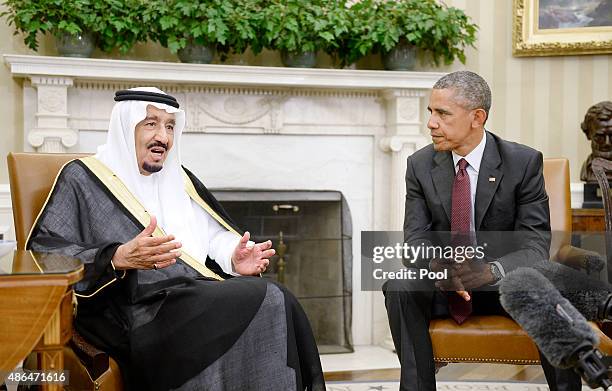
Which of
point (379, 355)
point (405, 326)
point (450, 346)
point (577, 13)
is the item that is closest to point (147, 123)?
point (405, 326)

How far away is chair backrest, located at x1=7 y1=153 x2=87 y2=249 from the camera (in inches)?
112

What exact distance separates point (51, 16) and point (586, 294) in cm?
340

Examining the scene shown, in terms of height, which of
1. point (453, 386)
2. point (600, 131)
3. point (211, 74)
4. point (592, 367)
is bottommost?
point (453, 386)

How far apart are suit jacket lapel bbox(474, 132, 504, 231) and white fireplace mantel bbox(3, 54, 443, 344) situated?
164 cm

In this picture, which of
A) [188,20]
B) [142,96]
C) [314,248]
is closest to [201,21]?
[188,20]

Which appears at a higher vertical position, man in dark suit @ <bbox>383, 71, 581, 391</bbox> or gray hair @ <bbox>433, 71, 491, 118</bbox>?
gray hair @ <bbox>433, 71, 491, 118</bbox>

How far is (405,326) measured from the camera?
2871 mm

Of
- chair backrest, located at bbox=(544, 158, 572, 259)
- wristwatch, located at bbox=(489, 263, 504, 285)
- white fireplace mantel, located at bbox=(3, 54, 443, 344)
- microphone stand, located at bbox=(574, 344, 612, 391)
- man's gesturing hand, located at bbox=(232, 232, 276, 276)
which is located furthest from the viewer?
white fireplace mantel, located at bbox=(3, 54, 443, 344)

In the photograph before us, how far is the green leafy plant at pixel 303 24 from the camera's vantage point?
4.23 meters

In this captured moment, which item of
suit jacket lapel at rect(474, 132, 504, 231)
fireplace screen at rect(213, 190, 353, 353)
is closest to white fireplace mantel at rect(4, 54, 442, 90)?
fireplace screen at rect(213, 190, 353, 353)

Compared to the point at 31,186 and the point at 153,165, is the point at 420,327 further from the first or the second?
the point at 31,186

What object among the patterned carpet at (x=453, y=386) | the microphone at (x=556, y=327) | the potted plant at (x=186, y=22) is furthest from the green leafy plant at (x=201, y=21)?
the microphone at (x=556, y=327)

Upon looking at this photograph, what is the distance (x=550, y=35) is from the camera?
492cm

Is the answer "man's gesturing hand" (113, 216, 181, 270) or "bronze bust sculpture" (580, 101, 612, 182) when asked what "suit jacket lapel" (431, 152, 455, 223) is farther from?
"bronze bust sculpture" (580, 101, 612, 182)
